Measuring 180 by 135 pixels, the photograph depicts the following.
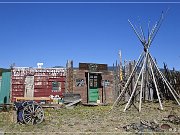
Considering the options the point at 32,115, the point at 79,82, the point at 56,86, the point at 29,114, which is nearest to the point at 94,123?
the point at 32,115

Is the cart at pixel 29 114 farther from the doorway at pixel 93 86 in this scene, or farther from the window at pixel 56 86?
the doorway at pixel 93 86

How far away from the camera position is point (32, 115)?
1429 centimetres

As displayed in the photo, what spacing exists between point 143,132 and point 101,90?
14501 mm

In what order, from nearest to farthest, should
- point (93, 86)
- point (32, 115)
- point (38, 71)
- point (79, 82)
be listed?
point (32, 115), point (38, 71), point (79, 82), point (93, 86)

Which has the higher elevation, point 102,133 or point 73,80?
point 73,80

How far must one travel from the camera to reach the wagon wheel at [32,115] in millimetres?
14234

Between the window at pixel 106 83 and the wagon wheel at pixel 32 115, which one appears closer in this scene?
the wagon wheel at pixel 32 115

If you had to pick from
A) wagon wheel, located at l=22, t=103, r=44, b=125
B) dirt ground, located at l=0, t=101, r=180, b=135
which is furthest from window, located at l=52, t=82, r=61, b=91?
wagon wheel, located at l=22, t=103, r=44, b=125

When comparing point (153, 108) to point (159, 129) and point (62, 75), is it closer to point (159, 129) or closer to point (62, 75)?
point (159, 129)

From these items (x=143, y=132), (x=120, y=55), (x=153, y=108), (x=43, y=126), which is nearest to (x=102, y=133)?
(x=143, y=132)

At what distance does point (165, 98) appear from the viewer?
21484 mm

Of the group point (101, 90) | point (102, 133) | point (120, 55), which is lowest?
point (102, 133)

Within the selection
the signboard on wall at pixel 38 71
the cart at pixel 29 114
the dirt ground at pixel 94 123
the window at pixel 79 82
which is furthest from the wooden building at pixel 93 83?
the cart at pixel 29 114

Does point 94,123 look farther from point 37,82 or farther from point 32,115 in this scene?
point 37,82
